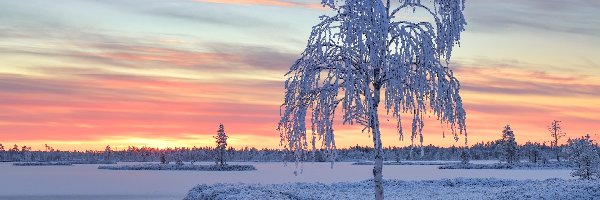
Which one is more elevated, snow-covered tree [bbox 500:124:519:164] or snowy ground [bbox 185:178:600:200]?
snow-covered tree [bbox 500:124:519:164]

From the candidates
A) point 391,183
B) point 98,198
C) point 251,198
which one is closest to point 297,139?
point 251,198

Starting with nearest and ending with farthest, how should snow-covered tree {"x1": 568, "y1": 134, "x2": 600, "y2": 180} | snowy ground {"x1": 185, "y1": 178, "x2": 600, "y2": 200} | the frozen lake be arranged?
snowy ground {"x1": 185, "y1": 178, "x2": 600, "y2": 200}
snow-covered tree {"x1": 568, "y1": 134, "x2": 600, "y2": 180}
the frozen lake

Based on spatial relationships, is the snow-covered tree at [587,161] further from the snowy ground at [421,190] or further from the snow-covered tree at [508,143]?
the snow-covered tree at [508,143]

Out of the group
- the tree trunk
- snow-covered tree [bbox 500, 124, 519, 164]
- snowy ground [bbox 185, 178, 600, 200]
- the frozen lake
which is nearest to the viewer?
the tree trunk

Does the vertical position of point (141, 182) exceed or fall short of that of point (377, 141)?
it falls short

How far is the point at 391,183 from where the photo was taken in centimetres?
5650

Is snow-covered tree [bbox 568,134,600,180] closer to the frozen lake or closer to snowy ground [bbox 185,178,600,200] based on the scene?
snowy ground [bbox 185,178,600,200]

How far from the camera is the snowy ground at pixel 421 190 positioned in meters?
38.8

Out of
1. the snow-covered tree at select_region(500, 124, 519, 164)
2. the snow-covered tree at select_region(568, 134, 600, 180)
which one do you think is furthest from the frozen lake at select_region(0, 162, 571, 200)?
the snow-covered tree at select_region(568, 134, 600, 180)

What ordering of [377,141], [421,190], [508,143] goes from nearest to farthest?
[377,141] < [421,190] < [508,143]

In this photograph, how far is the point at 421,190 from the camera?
2047 inches

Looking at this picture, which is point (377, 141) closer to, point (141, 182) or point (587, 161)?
point (587, 161)

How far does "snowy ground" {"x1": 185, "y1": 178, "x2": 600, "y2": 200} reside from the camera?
38781 millimetres

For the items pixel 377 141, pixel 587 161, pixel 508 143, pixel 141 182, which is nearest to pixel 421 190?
pixel 377 141
